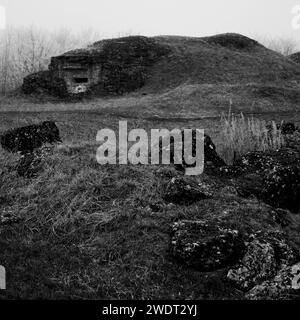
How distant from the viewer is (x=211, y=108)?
729 inches

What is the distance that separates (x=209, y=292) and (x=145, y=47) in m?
24.1

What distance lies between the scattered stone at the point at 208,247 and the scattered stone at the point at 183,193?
1.07 metres

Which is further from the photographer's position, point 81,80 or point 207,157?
point 81,80

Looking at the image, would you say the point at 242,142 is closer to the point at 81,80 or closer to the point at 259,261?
the point at 259,261

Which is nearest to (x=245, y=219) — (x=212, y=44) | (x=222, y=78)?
(x=222, y=78)

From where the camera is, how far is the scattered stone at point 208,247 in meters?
5.29

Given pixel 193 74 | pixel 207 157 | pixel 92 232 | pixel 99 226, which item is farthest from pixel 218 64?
pixel 92 232

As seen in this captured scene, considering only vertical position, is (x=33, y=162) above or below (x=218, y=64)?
below

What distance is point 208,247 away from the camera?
538 cm

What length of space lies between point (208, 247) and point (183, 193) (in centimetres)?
148

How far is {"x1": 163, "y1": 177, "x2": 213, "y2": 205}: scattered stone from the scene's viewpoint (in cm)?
670

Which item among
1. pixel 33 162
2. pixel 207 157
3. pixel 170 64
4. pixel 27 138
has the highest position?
pixel 170 64

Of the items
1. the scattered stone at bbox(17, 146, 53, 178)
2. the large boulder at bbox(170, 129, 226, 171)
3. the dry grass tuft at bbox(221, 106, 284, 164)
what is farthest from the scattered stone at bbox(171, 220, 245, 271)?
the dry grass tuft at bbox(221, 106, 284, 164)
